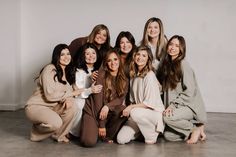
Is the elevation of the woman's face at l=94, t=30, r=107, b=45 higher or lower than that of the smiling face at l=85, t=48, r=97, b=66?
higher

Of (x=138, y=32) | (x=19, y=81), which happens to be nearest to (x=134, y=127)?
(x=138, y=32)

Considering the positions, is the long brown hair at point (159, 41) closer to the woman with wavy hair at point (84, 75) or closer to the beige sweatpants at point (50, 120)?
A: the woman with wavy hair at point (84, 75)

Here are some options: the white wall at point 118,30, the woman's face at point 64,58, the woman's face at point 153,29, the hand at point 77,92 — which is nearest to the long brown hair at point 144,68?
the woman's face at point 153,29

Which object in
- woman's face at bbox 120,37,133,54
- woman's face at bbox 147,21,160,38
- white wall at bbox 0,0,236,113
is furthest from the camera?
white wall at bbox 0,0,236,113

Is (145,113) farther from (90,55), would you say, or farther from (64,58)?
(64,58)

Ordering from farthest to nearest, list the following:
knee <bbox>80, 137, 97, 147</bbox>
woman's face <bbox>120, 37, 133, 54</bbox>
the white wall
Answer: the white wall
woman's face <bbox>120, 37, 133, 54</bbox>
knee <bbox>80, 137, 97, 147</bbox>

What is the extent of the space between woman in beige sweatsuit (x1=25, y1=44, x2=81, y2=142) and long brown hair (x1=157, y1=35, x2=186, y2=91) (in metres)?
0.95

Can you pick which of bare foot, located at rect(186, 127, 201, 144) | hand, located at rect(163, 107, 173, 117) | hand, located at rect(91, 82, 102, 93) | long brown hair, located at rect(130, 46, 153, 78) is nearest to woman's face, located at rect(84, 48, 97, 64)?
hand, located at rect(91, 82, 102, 93)

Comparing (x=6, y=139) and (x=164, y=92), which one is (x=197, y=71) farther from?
(x=6, y=139)

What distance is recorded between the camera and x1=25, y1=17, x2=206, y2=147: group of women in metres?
3.93

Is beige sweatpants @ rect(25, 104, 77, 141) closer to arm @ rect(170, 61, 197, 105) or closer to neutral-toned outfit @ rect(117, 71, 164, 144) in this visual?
neutral-toned outfit @ rect(117, 71, 164, 144)

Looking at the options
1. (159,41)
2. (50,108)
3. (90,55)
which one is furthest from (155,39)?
(50,108)

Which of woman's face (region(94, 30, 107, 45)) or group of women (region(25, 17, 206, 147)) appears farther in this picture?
woman's face (region(94, 30, 107, 45))

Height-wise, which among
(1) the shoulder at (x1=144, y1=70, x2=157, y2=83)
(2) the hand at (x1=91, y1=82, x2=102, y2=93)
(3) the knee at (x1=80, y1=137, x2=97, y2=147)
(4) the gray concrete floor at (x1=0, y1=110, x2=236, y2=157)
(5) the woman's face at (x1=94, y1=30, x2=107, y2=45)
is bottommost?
(4) the gray concrete floor at (x1=0, y1=110, x2=236, y2=157)
